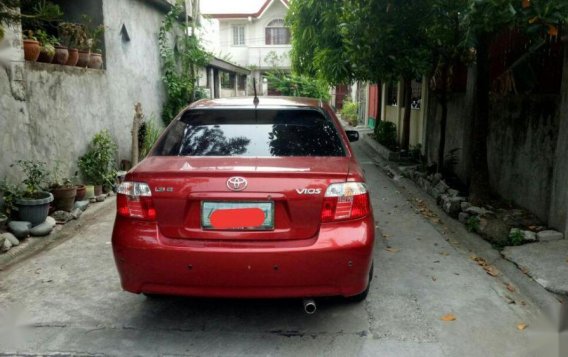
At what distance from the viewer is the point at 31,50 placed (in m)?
6.43

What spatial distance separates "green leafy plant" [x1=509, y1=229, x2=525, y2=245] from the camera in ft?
17.1

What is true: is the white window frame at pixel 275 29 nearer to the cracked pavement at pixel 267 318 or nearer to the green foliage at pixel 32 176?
the green foliage at pixel 32 176

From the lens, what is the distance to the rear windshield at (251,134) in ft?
12.2

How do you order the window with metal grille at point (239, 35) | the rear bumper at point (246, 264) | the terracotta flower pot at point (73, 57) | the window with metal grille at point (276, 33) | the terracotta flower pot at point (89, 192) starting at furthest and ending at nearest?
the window with metal grille at point (239, 35) < the window with metal grille at point (276, 33) < the terracotta flower pot at point (73, 57) < the terracotta flower pot at point (89, 192) < the rear bumper at point (246, 264)

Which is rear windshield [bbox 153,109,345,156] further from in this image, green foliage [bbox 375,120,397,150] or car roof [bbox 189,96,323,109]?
green foliage [bbox 375,120,397,150]

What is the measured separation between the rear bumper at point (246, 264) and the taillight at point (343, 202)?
57 millimetres

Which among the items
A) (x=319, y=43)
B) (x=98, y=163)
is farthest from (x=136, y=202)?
(x=319, y=43)

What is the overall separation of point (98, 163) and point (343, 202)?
5.66 meters

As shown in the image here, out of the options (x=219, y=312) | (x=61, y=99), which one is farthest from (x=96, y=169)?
(x=219, y=312)

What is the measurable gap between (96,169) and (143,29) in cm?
408

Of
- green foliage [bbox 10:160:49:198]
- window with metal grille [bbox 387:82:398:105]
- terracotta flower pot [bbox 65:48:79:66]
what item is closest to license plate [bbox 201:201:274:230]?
green foliage [bbox 10:160:49:198]

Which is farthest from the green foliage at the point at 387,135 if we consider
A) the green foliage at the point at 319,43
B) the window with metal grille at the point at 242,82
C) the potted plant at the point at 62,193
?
the window with metal grille at the point at 242,82

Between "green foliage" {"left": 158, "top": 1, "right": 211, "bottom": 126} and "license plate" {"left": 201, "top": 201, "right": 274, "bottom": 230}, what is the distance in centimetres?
933

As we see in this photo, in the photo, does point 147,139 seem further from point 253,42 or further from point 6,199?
point 253,42
